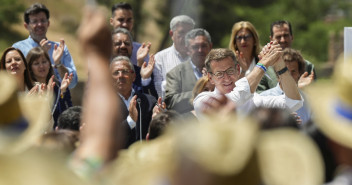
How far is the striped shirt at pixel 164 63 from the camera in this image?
8.29 metres

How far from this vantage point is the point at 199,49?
26.3 feet

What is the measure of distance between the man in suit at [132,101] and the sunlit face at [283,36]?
1868mm

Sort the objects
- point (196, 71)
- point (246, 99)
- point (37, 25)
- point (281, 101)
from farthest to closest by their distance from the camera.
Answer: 1. point (37, 25)
2. point (196, 71)
3. point (281, 101)
4. point (246, 99)

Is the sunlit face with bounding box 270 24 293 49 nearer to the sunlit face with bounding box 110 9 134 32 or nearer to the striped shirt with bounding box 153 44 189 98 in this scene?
the striped shirt with bounding box 153 44 189 98

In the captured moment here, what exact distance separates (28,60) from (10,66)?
0.33m

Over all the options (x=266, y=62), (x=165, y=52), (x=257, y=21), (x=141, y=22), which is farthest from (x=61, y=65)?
(x=257, y=21)

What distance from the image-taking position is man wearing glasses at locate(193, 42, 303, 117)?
6.23 meters

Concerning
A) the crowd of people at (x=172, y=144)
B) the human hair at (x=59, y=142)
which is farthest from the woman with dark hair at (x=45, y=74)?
the human hair at (x=59, y=142)

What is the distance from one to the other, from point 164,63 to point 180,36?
1.18 ft

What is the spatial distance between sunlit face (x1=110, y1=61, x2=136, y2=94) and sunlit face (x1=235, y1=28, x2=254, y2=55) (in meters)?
1.20

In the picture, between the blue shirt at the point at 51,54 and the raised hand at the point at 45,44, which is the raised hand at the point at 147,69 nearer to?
the blue shirt at the point at 51,54

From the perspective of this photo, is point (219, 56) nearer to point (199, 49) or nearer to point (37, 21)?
point (199, 49)

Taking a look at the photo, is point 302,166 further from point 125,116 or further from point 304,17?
point 304,17

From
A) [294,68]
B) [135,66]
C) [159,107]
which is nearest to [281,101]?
[159,107]
